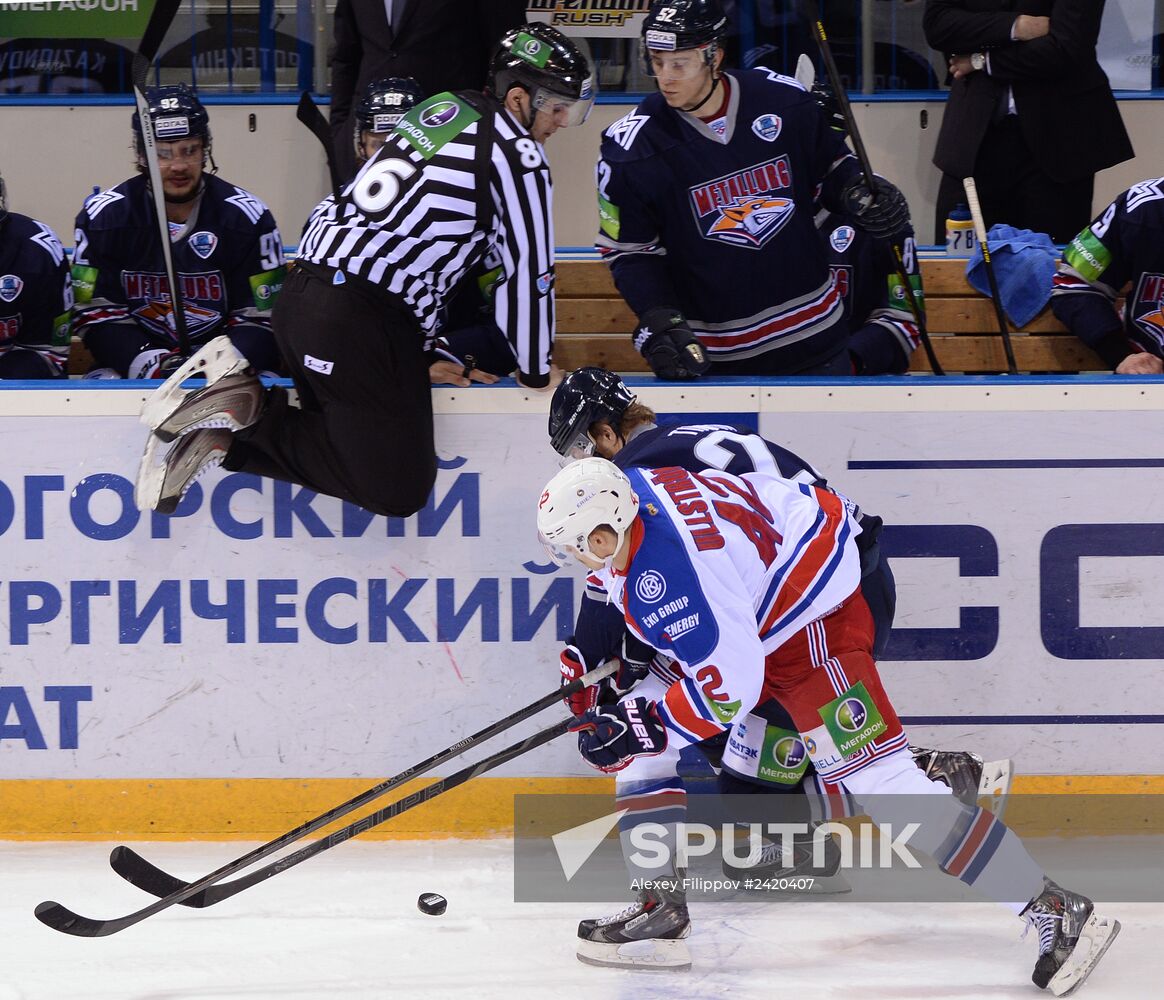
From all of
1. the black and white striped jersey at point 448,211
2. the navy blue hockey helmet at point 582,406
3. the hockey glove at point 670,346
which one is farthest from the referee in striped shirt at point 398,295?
the navy blue hockey helmet at point 582,406

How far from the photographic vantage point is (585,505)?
2.50 metres

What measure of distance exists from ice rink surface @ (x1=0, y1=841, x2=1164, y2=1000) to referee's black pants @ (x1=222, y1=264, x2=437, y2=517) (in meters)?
0.77

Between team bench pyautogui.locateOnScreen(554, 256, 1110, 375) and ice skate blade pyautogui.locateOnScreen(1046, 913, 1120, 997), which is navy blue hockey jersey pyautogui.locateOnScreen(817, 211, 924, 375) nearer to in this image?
team bench pyautogui.locateOnScreen(554, 256, 1110, 375)

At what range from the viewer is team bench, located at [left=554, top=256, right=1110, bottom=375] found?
4125 millimetres

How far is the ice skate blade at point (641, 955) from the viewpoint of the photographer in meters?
2.78

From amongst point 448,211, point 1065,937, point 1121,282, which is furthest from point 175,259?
point 1065,937

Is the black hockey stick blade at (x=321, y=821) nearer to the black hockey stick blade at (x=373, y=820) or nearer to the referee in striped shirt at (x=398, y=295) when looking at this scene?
the black hockey stick blade at (x=373, y=820)

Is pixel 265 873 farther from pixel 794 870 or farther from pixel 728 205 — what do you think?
pixel 728 205

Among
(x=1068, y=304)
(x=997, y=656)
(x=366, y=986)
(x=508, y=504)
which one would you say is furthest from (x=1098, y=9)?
(x=366, y=986)

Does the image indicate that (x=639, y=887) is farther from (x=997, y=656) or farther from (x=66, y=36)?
(x=66, y=36)

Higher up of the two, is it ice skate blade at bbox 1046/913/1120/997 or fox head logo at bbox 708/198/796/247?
fox head logo at bbox 708/198/796/247

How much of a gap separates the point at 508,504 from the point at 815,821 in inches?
34.7

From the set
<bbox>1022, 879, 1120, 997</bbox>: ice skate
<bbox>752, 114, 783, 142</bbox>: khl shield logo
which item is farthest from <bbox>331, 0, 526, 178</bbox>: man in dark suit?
<bbox>1022, 879, 1120, 997</bbox>: ice skate

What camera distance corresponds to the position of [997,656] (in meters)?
3.34
